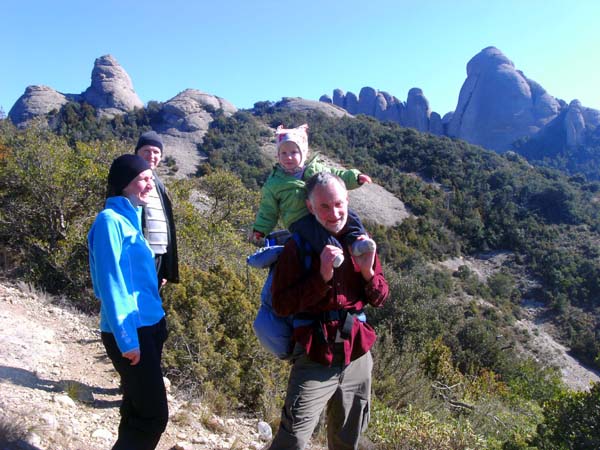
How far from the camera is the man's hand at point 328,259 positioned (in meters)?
1.65

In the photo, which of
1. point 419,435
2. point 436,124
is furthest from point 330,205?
point 436,124

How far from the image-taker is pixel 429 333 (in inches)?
511

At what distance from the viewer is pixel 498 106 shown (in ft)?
222

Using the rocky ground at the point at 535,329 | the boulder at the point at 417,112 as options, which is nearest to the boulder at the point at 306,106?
the rocky ground at the point at 535,329

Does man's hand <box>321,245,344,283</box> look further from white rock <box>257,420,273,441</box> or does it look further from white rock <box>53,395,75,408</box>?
white rock <box>53,395,75,408</box>

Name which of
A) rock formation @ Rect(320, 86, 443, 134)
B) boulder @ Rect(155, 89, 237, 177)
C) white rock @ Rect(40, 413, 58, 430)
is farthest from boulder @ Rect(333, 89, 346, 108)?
white rock @ Rect(40, 413, 58, 430)

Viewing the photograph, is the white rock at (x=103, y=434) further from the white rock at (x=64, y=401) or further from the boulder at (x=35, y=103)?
the boulder at (x=35, y=103)

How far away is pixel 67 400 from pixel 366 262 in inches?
91.6

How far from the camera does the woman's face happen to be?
2.03m

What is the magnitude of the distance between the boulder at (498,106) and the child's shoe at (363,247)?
69.0m

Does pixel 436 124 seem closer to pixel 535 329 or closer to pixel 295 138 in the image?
pixel 535 329

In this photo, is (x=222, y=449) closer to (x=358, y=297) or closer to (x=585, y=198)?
(x=358, y=297)

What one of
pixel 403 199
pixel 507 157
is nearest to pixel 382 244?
pixel 403 199

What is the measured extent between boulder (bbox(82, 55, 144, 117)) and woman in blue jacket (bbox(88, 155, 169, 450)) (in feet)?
130
